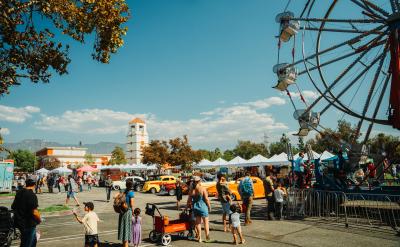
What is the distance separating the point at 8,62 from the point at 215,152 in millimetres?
123212

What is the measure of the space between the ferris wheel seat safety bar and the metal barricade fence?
7909 millimetres

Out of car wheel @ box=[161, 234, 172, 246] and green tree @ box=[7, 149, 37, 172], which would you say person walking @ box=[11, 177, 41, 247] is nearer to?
car wheel @ box=[161, 234, 172, 246]

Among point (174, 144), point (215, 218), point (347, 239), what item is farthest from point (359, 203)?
point (174, 144)

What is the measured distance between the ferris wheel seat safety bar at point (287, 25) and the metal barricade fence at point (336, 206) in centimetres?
791

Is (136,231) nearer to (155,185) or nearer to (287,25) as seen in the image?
(287,25)

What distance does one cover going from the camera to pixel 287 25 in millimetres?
15000

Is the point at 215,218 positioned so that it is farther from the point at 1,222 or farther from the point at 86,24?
the point at 86,24

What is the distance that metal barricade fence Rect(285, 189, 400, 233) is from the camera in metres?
10.9

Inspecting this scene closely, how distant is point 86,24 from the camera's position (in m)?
9.84

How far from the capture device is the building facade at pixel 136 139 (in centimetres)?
13350

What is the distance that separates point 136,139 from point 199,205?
129 m

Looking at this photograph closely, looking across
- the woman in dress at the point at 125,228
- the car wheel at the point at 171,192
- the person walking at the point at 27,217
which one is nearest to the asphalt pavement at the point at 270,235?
the woman in dress at the point at 125,228

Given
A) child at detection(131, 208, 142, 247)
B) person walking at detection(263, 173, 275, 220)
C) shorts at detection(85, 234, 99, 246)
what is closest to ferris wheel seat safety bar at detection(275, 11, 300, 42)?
person walking at detection(263, 173, 275, 220)

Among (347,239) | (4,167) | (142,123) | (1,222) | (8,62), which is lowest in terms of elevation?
(347,239)
